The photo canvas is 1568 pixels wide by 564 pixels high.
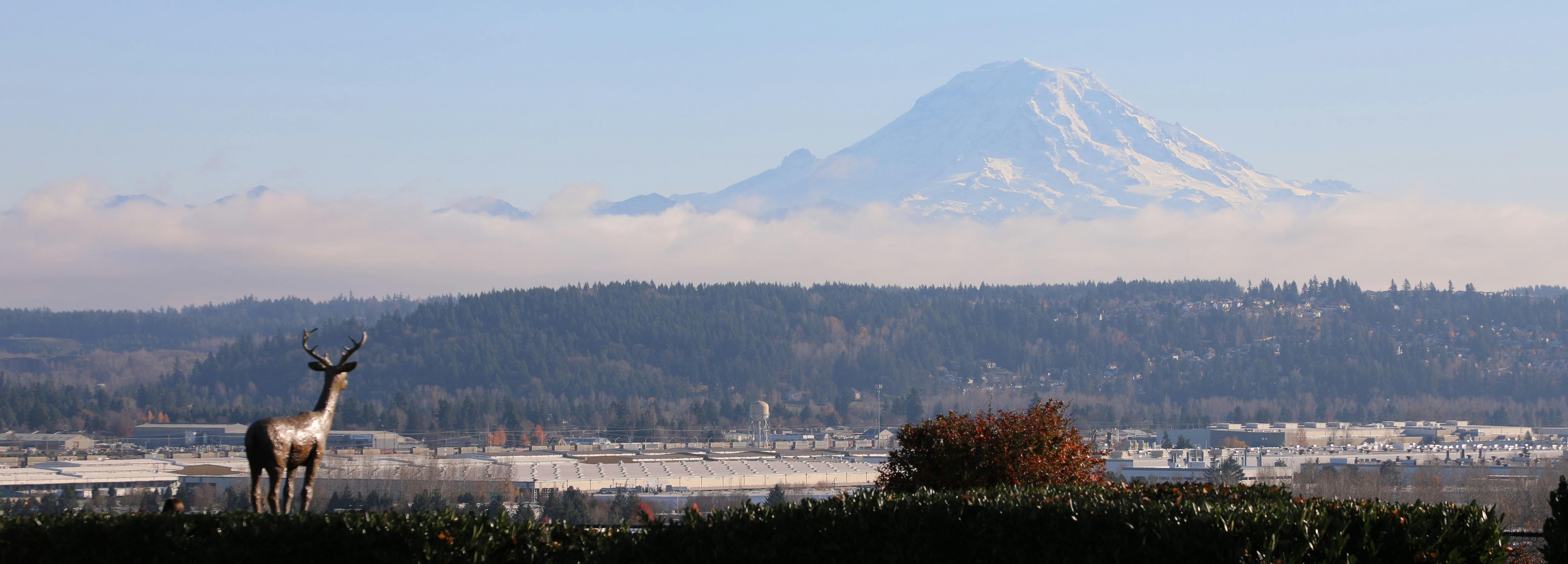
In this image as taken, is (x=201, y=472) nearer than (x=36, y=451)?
Yes

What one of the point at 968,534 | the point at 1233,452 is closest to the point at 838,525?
the point at 968,534

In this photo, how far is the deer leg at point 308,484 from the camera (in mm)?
17453

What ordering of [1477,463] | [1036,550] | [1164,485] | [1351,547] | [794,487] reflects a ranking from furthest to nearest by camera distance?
[1477,463] < [794,487] < [1164,485] < [1036,550] < [1351,547]

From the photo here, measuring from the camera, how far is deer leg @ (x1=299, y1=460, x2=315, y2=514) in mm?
17453

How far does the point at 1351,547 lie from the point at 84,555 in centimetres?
1289

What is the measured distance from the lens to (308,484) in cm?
1772

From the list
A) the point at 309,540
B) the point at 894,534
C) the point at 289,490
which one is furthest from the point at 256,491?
the point at 894,534

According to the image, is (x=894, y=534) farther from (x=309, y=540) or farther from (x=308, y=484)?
(x=308, y=484)

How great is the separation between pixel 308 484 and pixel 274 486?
1.89ft

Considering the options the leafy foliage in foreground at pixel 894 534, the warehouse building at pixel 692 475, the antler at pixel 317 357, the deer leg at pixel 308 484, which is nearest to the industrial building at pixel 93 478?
the warehouse building at pixel 692 475

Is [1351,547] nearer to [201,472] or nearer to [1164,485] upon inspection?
[1164,485]

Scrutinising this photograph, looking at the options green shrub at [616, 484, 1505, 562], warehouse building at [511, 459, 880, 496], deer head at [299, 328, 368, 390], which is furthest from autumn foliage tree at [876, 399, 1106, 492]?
warehouse building at [511, 459, 880, 496]

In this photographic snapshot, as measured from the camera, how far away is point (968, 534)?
14477 millimetres

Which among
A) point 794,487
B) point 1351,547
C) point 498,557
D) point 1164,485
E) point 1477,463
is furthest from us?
point 1477,463
